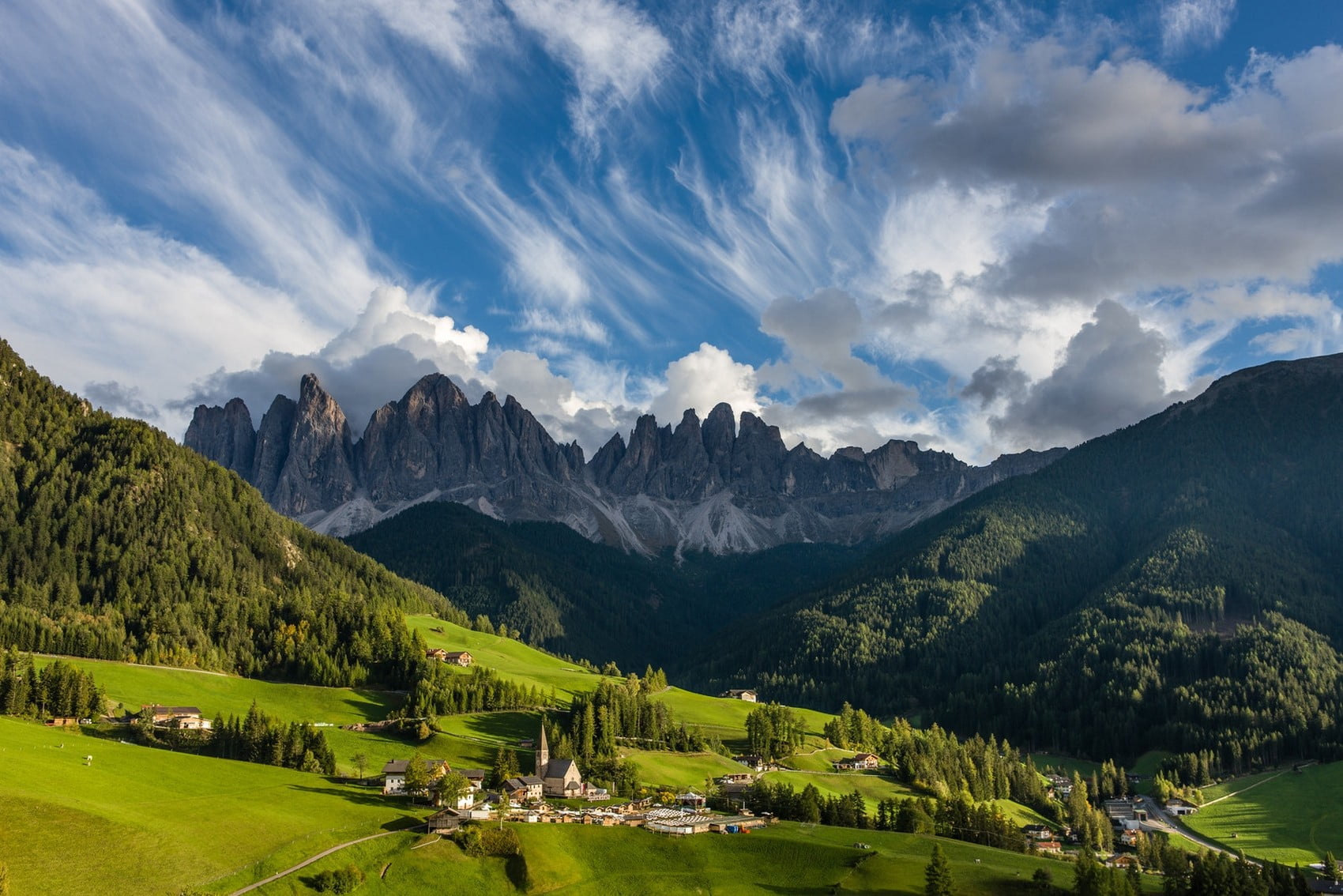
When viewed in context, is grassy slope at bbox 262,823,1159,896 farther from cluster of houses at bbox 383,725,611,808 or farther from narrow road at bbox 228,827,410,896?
cluster of houses at bbox 383,725,611,808

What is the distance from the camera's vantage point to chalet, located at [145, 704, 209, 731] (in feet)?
474

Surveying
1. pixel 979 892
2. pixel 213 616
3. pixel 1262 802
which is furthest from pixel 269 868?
pixel 1262 802

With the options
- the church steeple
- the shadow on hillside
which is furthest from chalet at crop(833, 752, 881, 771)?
the church steeple

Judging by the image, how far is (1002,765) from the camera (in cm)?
18888

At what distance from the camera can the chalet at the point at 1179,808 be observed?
187 m

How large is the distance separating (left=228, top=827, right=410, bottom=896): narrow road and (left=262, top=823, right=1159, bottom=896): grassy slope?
3.39 ft

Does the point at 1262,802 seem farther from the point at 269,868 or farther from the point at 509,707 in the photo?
the point at 269,868

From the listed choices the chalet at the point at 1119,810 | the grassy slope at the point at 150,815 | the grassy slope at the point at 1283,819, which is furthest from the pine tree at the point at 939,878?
the chalet at the point at 1119,810

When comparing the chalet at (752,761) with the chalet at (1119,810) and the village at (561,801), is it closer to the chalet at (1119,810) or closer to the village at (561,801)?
the village at (561,801)

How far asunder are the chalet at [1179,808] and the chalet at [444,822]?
138683 mm

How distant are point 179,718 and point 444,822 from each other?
205 ft

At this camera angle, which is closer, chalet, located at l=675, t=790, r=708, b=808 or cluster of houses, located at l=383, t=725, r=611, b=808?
cluster of houses, located at l=383, t=725, r=611, b=808

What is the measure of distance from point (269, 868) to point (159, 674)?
94.7m

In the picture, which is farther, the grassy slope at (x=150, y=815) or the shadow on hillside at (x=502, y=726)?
the shadow on hillside at (x=502, y=726)
